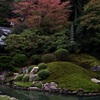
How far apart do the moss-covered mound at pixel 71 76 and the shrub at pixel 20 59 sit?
15.5 ft

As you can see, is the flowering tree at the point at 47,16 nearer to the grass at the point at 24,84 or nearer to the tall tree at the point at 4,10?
the grass at the point at 24,84

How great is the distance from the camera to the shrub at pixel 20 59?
28547mm

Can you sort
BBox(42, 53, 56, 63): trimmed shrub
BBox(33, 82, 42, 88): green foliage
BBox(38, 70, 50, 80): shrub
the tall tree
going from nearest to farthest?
BBox(33, 82, 42, 88): green foliage, BBox(38, 70, 50, 80): shrub, BBox(42, 53, 56, 63): trimmed shrub, the tall tree

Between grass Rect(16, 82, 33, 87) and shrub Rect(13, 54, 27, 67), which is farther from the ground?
shrub Rect(13, 54, 27, 67)

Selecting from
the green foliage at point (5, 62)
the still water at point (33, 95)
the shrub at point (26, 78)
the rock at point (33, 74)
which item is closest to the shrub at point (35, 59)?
the green foliage at point (5, 62)

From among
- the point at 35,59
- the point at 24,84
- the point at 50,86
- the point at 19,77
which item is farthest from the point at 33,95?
the point at 35,59

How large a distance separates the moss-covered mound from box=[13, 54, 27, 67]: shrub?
15.5ft

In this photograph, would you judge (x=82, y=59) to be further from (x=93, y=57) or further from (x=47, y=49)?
(x=47, y=49)

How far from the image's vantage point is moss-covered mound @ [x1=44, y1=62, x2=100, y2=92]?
69.8 ft

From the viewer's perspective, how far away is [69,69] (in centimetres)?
2402

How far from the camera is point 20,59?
28562mm

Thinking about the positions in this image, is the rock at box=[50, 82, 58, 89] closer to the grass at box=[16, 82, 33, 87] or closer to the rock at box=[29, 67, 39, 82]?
the grass at box=[16, 82, 33, 87]

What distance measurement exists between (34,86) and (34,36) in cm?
885

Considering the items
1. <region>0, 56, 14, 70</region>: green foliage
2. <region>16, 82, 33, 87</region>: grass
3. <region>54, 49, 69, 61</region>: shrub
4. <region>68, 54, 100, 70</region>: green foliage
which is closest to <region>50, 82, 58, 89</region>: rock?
<region>16, 82, 33, 87</region>: grass
